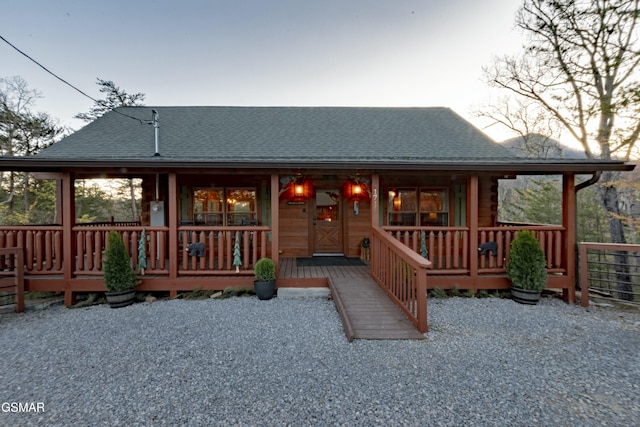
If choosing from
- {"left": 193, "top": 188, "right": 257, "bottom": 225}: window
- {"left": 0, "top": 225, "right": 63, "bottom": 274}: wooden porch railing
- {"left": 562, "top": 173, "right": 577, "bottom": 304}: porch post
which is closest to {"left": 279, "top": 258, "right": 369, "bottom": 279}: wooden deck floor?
{"left": 193, "top": 188, "right": 257, "bottom": 225}: window

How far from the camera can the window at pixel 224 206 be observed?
7016 millimetres

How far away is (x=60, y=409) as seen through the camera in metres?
2.22

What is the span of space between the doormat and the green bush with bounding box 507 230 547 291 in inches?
120

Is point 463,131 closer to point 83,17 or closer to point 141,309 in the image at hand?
point 141,309

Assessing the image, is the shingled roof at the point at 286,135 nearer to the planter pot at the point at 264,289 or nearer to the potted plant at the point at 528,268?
the potted plant at the point at 528,268

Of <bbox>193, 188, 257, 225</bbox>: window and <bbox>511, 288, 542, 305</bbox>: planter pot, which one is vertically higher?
<bbox>193, 188, 257, 225</bbox>: window

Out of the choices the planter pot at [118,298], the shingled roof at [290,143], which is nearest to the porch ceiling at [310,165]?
the shingled roof at [290,143]

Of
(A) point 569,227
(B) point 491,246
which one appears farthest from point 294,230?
(A) point 569,227

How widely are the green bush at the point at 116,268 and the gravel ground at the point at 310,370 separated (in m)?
0.51

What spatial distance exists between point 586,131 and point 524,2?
502cm

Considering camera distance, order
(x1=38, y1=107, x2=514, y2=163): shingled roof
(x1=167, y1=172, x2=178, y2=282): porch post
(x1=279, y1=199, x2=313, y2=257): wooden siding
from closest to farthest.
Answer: (x1=167, y1=172, x2=178, y2=282): porch post
(x1=38, y1=107, x2=514, y2=163): shingled roof
(x1=279, y1=199, x2=313, y2=257): wooden siding

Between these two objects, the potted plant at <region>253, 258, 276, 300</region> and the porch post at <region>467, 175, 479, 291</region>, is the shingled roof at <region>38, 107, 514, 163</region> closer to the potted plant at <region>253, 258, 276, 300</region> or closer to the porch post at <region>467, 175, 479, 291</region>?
the porch post at <region>467, 175, 479, 291</region>

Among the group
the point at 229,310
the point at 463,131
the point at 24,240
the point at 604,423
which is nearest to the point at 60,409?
the point at 229,310

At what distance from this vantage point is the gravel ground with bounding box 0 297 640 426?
215 cm
